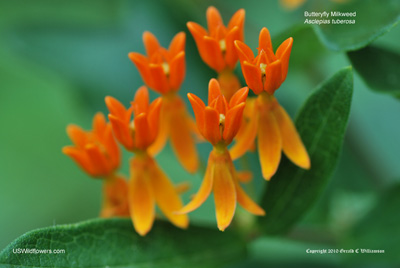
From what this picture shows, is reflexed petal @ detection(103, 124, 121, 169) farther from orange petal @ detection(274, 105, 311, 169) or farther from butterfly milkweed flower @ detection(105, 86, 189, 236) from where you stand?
orange petal @ detection(274, 105, 311, 169)

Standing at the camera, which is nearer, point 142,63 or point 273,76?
point 273,76

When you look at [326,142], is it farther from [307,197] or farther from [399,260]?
[399,260]

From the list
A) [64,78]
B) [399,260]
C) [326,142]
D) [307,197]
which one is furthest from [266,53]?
[64,78]

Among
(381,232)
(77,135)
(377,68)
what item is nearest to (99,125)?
(77,135)

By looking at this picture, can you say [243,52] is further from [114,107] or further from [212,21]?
[114,107]

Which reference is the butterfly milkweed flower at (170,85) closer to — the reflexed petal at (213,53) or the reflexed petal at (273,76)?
the reflexed petal at (213,53)
